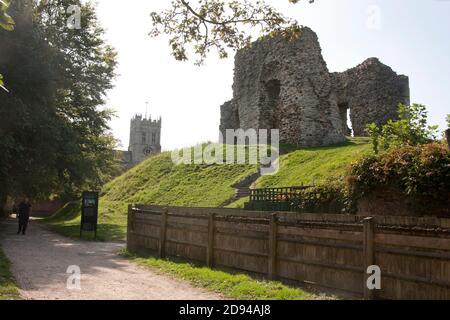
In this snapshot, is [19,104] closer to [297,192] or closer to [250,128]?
[297,192]

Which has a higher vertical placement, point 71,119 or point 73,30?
point 73,30

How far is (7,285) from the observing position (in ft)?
28.3

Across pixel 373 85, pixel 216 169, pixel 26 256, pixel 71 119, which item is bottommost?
pixel 26 256

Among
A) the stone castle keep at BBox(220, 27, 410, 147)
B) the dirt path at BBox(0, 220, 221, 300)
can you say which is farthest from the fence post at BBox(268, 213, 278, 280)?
the stone castle keep at BBox(220, 27, 410, 147)

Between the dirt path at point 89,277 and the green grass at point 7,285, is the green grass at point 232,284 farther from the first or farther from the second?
the green grass at point 7,285

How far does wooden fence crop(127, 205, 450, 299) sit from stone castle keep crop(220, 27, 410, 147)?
63.5ft

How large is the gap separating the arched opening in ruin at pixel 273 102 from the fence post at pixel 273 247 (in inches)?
972

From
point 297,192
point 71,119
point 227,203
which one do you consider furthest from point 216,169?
point 297,192

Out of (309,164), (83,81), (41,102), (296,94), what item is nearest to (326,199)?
(309,164)

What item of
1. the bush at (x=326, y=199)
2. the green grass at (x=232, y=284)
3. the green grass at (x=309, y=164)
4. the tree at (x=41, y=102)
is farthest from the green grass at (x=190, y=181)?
the green grass at (x=232, y=284)

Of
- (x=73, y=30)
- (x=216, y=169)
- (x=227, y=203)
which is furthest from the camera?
(x=216, y=169)

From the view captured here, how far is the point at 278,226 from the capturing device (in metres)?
9.37

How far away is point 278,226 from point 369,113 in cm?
2859

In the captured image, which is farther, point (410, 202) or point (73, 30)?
point (73, 30)
